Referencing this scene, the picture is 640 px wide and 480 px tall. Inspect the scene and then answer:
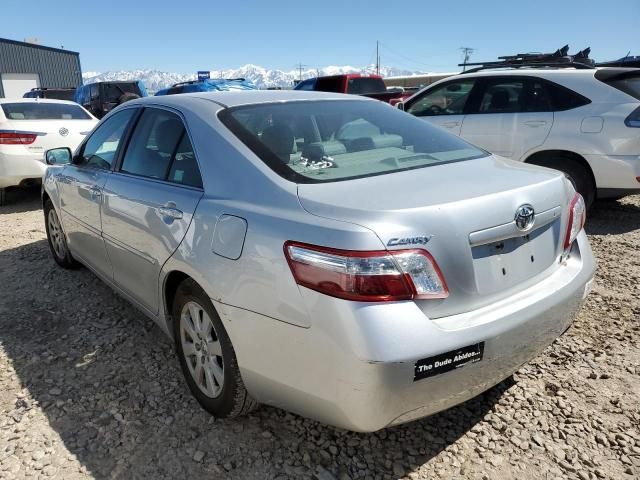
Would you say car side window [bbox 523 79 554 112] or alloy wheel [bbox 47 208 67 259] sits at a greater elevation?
car side window [bbox 523 79 554 112]

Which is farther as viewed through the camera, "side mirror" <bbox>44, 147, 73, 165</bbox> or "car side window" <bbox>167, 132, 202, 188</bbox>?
"side mirror" <bbox>44, 147, 73, 165</bbox>

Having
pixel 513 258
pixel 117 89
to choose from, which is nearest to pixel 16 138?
pixel 513 258

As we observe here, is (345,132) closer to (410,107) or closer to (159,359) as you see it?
(159,359)

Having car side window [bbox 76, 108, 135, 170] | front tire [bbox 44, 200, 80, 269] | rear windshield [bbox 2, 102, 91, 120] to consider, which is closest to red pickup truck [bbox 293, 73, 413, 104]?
rear windshield [bbox 2, 102, 91, 120]

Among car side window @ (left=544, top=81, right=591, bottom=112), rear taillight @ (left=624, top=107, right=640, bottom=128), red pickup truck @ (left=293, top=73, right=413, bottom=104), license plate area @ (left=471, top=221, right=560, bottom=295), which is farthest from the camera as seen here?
red pickup truck @ (left=293, top=73, right=413, bottom=104)

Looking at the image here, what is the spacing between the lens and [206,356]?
2.40 metres

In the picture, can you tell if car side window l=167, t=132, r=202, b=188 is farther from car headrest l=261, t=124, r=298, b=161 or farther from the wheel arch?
the wheel arch

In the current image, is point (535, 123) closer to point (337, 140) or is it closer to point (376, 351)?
point (337, 140)

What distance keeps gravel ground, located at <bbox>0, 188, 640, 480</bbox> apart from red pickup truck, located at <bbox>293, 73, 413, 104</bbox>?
9970mm

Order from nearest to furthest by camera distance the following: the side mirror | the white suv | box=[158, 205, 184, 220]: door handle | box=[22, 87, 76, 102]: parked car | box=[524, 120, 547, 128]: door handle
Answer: box=[158, 205, 184, 220]: door handle → the side mirror → the white suv → box=[524, 120, 547, 128]: door handle → box=[22, 87, 76, 102]: parked car

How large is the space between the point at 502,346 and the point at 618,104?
4.42m

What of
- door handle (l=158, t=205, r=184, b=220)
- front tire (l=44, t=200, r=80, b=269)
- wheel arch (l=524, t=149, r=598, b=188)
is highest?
door handle (l=158, t=205, r=184, b=220)

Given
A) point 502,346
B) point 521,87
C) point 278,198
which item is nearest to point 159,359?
point 278,198

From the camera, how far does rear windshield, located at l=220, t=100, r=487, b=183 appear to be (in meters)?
2.21
